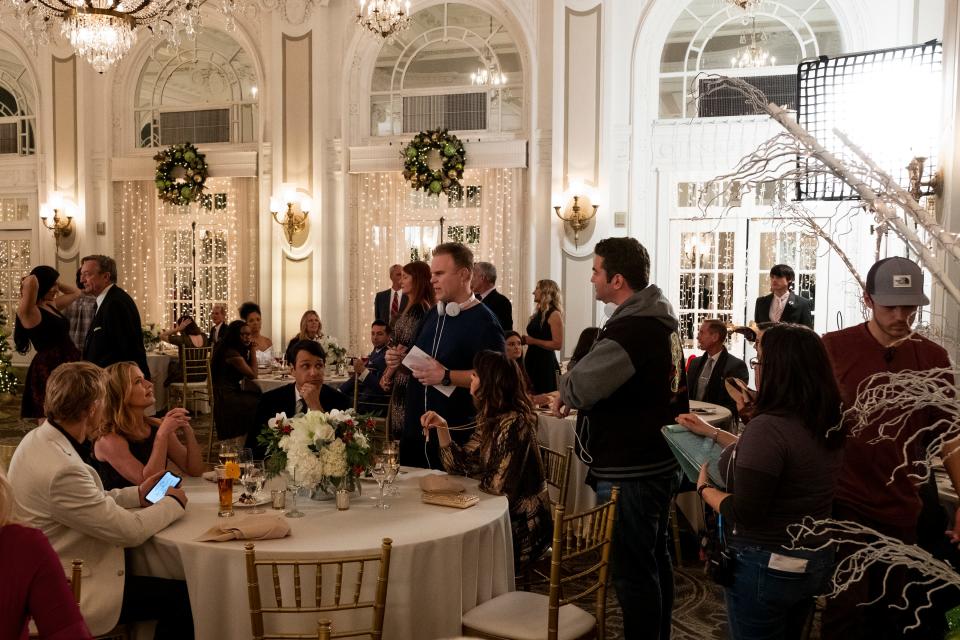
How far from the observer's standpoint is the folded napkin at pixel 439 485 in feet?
11.5

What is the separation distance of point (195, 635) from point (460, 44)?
936 cm

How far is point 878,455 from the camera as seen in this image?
9.38ft

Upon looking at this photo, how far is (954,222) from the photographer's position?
3693 millimetres

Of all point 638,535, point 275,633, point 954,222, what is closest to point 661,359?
point 638,535

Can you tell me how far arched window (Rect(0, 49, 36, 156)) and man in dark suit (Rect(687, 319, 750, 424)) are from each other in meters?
11.1

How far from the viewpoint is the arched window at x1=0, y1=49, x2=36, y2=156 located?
1290 cm

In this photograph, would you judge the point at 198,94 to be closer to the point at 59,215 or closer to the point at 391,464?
the point at 59,215

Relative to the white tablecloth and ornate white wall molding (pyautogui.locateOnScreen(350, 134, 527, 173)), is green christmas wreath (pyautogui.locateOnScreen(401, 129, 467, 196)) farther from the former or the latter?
the white tablecloth

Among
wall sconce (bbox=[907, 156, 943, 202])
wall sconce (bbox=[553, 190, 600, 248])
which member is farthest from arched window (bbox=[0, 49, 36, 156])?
wall sconce (bbox=[907, 156, 943, 202])

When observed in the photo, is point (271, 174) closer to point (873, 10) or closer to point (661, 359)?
point (873, 10)

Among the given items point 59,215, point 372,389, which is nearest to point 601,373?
point 372,389

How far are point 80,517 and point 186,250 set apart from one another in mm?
10019

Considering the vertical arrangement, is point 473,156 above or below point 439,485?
above

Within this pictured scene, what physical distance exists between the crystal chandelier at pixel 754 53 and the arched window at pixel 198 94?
649 centimetres
